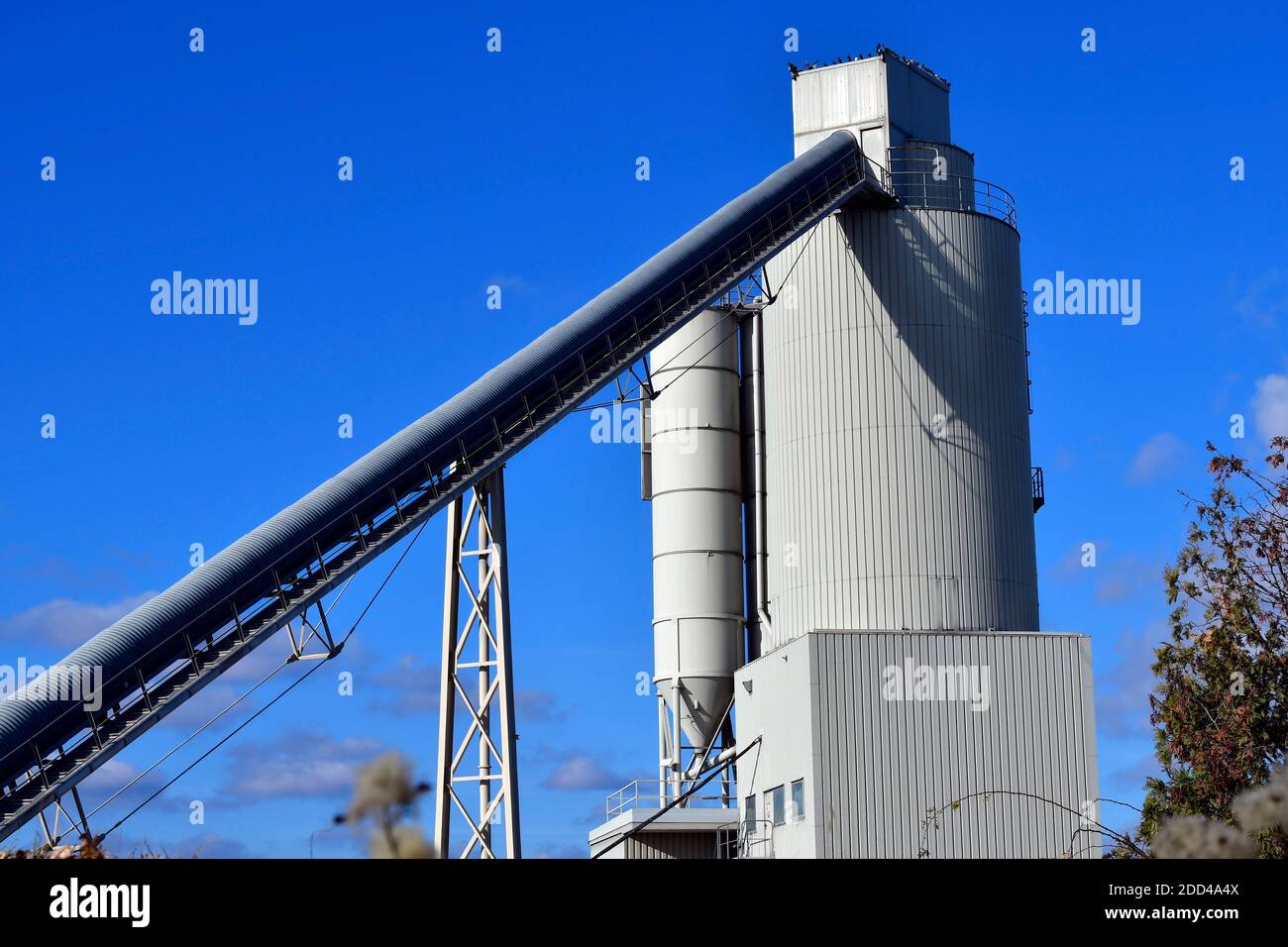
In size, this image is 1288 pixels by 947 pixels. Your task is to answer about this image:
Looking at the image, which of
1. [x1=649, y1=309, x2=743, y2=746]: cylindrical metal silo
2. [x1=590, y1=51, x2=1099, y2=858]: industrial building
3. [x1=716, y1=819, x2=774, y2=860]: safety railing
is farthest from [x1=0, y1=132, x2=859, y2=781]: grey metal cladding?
[x1=716, y1=819, x2=774, y2=860]: safety railing

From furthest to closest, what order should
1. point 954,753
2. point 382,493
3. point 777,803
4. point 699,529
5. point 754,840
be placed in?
1. point 699,529
2. point 754,840
3. point 777,803
4. point 954,753
5. point 382,493

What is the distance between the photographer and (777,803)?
33750mm

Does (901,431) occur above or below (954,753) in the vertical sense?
above

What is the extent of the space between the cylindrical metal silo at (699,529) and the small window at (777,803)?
6774 mm

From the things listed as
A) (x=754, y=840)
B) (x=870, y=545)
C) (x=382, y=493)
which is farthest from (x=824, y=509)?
(x=382, y=493)

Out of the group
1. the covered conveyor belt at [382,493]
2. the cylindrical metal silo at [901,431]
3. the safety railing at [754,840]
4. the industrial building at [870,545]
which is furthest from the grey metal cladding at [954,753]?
the covered conveyor belt at [382,493]

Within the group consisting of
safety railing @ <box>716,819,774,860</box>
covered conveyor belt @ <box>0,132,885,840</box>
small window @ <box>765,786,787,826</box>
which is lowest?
safety railing @ <box>716,819,774,860</box>

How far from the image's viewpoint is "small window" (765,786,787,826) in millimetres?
33281

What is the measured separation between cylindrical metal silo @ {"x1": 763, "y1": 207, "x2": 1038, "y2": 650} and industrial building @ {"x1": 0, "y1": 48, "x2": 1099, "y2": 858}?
6cm

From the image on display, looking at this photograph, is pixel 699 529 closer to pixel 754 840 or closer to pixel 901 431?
pixel 901 431

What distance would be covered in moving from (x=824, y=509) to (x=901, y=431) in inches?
93.7

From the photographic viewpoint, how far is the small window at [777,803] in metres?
33.3

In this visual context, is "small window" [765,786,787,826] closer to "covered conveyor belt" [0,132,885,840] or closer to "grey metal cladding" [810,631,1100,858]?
"grey metal cladding" [810,631,1100,858]

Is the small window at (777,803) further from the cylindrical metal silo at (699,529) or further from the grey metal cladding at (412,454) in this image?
the grey metal cladding at (412,454)
